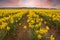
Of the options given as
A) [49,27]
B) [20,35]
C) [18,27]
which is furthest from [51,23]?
[20,35]

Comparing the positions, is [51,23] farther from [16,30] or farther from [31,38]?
[31,38]

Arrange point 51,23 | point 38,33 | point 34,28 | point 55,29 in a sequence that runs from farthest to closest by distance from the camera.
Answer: point 51,23, point 55,29, point 34,28, point 38,33

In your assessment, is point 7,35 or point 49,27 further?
point 49,27

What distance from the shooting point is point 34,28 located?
18.1 feet

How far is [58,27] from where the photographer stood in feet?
19.7

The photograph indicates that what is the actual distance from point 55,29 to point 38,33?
0.99 meters

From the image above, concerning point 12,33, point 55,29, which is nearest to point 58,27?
point 55,29

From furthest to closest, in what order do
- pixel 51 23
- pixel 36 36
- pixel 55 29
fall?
pixel 51 23 < pixel 55 29 < pixel 36 36

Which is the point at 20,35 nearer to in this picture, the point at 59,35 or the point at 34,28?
the point at 34,28

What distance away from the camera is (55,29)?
600 cm

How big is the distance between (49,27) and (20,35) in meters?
1.31

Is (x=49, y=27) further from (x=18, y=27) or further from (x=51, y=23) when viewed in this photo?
(x=18, y=27)

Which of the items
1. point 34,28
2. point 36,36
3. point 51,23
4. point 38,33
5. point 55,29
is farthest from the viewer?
point 51,23

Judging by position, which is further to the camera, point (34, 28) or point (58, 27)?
point (58, 27)
